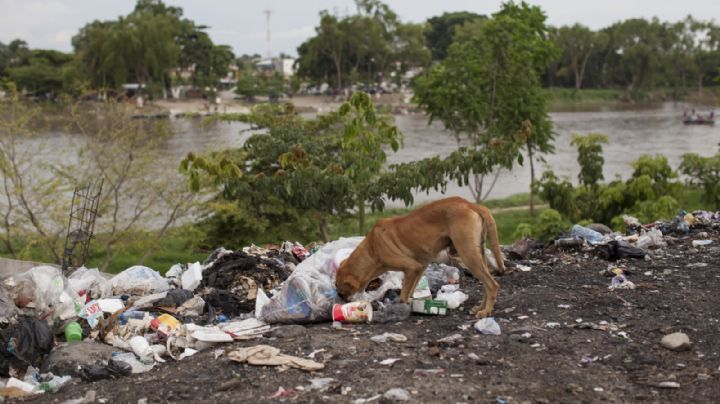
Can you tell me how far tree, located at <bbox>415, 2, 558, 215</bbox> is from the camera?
17312mm

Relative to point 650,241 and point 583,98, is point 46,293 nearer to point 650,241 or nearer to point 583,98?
point 650,241

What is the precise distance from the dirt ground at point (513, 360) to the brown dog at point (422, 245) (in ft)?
1.17

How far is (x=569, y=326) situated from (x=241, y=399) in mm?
2405

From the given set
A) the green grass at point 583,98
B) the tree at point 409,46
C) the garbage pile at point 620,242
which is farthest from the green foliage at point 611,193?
the tree at point 409,46

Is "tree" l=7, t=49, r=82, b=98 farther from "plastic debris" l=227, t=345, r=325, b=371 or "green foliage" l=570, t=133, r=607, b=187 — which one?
"plastic debris" l=227, t=345, r=325, b=371

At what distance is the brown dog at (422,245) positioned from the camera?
5.72 metres

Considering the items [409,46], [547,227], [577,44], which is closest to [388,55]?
[409,46]

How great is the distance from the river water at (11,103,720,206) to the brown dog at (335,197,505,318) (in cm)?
988

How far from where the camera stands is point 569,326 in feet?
18.0

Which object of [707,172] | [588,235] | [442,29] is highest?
[442,29]

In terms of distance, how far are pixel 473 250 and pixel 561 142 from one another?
3316 cm

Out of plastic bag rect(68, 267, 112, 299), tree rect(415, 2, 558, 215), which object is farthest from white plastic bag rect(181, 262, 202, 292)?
tree rect(415, 2, 558, 215)

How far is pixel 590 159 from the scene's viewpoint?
17.0 metres

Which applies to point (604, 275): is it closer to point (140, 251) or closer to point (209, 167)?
point (209, 167)
